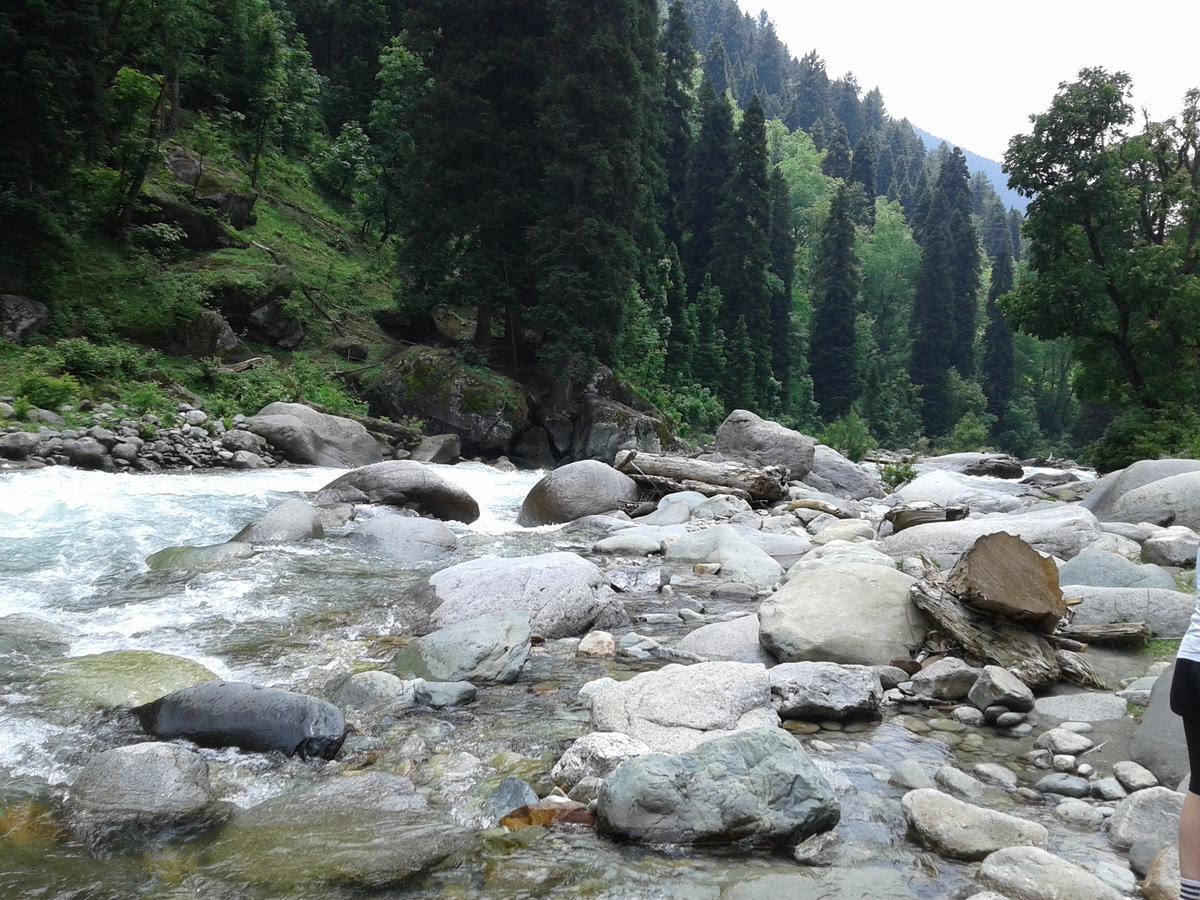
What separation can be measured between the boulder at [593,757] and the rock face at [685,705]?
187 mm

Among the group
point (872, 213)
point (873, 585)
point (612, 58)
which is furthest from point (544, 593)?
point (872, 213)

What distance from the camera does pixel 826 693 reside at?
475cm

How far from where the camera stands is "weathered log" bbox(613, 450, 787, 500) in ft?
45.3

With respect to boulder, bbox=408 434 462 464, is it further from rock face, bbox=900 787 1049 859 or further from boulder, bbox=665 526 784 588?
rock face, bbox=900 787 1049 859

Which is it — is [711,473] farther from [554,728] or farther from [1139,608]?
[554,728]

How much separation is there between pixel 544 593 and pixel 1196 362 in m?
17.9

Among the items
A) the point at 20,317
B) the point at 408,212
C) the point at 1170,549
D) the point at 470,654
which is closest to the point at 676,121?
the point at 408,212

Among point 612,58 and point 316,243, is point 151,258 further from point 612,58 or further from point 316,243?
point 612,58

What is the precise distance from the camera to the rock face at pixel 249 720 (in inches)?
164

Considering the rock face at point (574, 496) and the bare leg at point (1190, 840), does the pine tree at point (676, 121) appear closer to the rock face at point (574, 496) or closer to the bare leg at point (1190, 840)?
the rock face at point (574, 496)

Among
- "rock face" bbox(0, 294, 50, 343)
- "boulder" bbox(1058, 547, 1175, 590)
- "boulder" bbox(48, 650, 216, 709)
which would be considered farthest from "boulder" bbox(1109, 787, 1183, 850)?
"rock face" bbox(0, 294, 50, 343)

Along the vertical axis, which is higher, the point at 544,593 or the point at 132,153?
the point at 132,153

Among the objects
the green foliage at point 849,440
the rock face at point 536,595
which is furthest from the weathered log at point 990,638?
the green foliage at point 849,440

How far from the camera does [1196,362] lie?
1795cm
